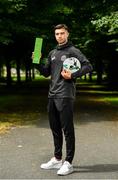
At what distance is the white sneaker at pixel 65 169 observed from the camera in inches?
283

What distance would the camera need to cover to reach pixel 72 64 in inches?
283

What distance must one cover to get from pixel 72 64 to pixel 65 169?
1.62 meters

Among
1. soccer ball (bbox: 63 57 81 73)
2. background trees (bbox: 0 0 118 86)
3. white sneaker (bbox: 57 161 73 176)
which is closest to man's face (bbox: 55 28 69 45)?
soccer ball (bbox: 63 57 81 73)

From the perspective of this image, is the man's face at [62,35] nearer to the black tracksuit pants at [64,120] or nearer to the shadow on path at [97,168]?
the black tracksuit pants at [64,120]

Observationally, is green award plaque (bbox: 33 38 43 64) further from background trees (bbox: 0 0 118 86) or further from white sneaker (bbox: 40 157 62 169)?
background trees (bbox: 0 0 118 86)

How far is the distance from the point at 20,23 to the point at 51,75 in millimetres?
9690

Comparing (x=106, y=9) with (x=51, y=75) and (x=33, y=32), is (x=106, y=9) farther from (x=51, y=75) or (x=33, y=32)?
(x=51, y=75)

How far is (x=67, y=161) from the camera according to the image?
739cm

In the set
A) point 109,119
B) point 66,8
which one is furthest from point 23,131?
point 66,8

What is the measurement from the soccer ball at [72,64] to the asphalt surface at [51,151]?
163 centimetres

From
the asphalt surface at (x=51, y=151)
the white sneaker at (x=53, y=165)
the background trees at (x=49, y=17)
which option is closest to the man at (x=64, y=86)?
the white sneaker at (x=53, y=165)

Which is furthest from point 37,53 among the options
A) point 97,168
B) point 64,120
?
point 97,168

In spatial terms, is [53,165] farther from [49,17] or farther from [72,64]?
[49,17]

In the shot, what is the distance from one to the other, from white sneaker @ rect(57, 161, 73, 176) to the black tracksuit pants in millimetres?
99
